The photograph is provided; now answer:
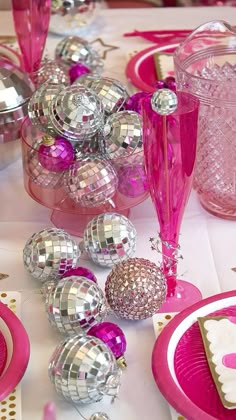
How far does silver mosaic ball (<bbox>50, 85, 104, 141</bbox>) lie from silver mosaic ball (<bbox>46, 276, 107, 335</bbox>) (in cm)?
21

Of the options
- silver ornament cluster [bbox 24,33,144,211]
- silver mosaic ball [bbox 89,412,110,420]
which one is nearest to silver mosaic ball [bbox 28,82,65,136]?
silver ornament cluster [bbox 24,33,144,211]

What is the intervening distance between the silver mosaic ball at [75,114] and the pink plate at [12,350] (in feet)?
0.76

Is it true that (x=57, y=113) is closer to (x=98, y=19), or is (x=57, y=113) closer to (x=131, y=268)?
(x=131, y=268)

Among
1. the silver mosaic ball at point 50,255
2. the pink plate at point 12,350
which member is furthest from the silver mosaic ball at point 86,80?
the pink plate at point 12,350

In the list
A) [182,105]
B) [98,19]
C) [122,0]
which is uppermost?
[182,105]

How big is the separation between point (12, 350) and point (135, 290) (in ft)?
0.45

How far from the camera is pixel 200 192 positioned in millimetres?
982

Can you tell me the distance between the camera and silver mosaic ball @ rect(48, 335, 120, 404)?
27.0 inches

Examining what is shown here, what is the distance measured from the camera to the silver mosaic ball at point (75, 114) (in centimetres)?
91

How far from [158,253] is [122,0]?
127 centimetres

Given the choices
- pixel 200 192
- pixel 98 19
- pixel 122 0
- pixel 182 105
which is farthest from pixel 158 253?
pixel 122 0

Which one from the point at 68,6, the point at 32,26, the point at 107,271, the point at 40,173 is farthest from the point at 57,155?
the point at 68,6

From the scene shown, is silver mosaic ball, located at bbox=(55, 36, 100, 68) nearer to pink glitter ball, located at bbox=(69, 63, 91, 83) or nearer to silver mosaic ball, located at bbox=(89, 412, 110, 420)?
pink glitter ball, located at bbox=(69, 63, 91, 83)

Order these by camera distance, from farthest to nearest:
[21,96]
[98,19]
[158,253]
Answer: [98,19] → [21,96] → [158,253]
